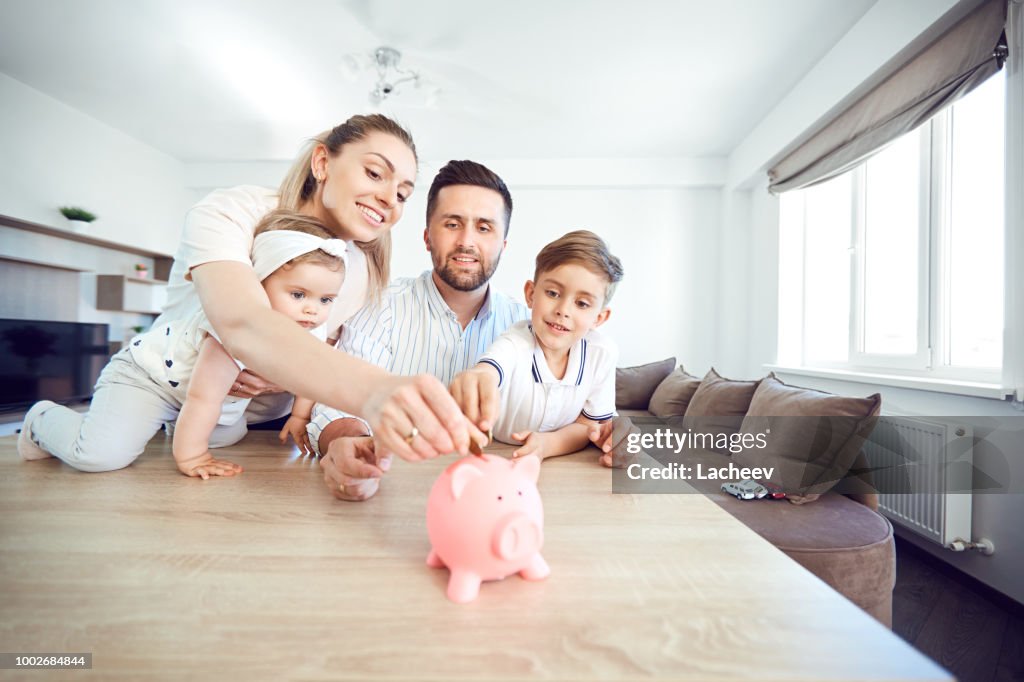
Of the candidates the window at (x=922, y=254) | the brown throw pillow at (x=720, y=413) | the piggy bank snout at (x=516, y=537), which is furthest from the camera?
the brown throw pillow at (x=720, y=413)

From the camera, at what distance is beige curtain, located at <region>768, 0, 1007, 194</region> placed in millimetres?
2014

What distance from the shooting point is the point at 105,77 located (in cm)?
364

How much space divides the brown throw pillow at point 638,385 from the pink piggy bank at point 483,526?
3933 millimetres

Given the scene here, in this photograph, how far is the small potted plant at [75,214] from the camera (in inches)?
158

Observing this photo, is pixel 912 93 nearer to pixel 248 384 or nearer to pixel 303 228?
pixel 303 228

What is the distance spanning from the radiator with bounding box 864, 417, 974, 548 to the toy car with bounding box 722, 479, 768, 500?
2.41 ft

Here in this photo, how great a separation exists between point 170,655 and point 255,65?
400 cm

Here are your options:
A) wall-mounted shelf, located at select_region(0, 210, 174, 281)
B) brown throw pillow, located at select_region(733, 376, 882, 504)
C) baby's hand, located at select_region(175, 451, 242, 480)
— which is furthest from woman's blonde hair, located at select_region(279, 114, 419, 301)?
wall-mounted shelf, located at select_region(0, 210, 174, 281)

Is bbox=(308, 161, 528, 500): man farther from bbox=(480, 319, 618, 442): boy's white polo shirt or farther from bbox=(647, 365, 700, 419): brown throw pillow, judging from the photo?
bbox=(647, 365, 700, 419): brown throw pillow

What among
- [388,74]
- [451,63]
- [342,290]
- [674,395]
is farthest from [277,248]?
[674,395]

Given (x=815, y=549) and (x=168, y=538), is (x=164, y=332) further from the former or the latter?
(x=815, y=549)

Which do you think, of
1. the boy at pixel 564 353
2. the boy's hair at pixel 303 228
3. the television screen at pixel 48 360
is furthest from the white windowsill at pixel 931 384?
the television screen at pixel 48 360

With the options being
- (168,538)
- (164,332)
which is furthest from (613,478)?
(164,332)

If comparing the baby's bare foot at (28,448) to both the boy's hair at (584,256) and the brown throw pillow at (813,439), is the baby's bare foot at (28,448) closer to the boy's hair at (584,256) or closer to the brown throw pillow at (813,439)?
the boy's hair at (584,256)
